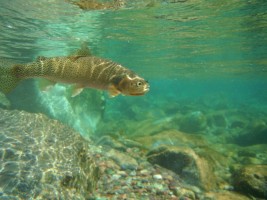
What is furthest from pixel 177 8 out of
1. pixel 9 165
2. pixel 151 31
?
pixel 9 165

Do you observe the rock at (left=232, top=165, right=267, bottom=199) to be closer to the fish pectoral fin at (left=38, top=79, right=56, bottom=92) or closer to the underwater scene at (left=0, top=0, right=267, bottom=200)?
the underwater scene at (left=0, top=0, right=267, bottom=200)

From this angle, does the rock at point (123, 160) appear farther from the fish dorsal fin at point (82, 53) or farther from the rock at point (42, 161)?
the fish dorsal fin at point (82, 53)

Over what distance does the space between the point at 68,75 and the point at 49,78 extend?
1.37 ft

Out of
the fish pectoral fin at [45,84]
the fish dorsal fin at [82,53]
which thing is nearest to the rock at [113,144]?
the fish pectoral fin at [45,84]

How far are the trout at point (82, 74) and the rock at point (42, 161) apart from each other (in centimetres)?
258

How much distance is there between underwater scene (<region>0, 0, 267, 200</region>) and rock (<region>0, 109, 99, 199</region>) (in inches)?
1.0

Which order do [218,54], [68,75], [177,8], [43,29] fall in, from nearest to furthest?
Result: [68,75], [177,8], [43,29], [218,54]

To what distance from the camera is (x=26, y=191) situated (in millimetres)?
5703

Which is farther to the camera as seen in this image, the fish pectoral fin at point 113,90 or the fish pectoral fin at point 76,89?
the fish pectoral fin at point 76,89

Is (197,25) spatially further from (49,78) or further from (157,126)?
(49,78)

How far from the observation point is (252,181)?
8.77 meters

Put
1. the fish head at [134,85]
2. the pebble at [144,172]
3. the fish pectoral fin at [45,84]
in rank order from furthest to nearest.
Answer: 1. the pebble at [144,172]
2. the fish pectoral fin at [45,84]
3. the fish head at [134,85]

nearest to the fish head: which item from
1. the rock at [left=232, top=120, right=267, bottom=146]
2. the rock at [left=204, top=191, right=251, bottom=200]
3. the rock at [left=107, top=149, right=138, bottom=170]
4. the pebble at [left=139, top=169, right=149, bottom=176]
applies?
the pebble at [left=139, top=169, right=149, bottom=176]

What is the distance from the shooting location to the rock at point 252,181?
338 inches
